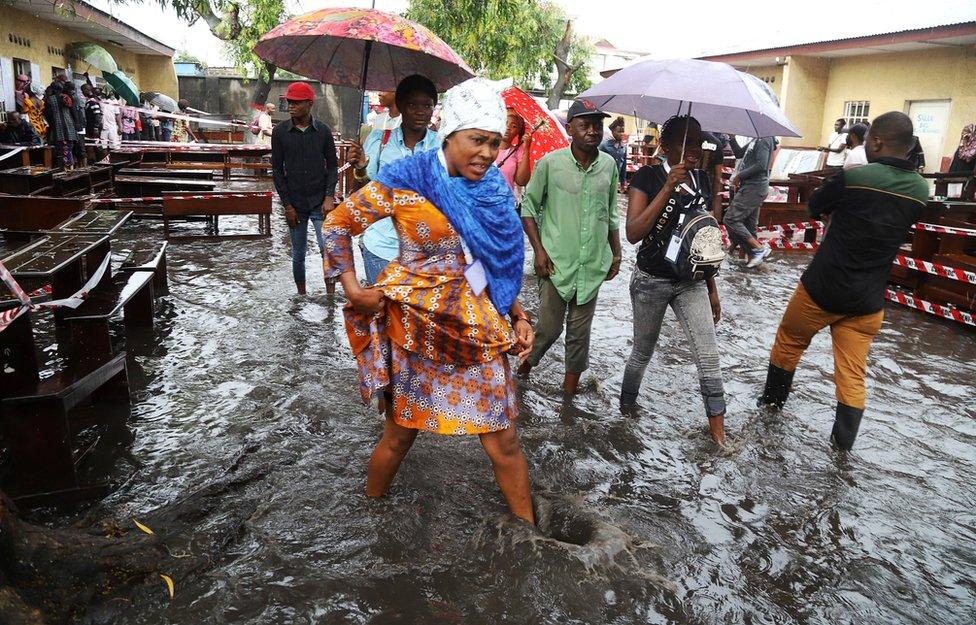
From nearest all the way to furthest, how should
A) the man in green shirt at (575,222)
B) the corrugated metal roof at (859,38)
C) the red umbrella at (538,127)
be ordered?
the man in green shirt at (575,222), the red umbrella at (538,127), the corrugated metal roof at (859,38)

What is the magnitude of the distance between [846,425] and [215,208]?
834 centimetres

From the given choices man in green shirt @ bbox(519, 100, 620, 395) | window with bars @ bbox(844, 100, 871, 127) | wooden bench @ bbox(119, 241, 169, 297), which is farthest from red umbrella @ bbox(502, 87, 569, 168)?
window with bars @ bbox(844, 100, 871, 127)

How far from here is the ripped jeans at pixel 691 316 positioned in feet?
13.7

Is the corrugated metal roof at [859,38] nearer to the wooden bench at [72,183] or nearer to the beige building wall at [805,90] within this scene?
the beige building wall at [805,90]

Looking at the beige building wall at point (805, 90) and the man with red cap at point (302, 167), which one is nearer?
the man with red cap at point (302, 167)

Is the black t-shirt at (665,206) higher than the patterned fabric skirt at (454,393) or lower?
higher

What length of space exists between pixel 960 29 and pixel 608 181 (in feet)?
47.9

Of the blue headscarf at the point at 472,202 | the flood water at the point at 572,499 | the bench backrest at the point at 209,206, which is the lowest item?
the flood water at the point at 572,499

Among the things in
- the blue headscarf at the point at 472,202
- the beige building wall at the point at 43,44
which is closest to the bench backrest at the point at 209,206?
the blue headscarf at the point at 472,202

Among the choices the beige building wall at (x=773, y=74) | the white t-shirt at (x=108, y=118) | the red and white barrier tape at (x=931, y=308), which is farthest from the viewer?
the beige building wall at (x=773, y=74)

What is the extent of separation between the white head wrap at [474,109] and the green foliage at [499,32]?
14.1 meters

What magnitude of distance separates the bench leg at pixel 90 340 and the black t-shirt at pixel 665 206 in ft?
10.3

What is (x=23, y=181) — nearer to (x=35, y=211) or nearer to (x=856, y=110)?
(x=35, y=211)

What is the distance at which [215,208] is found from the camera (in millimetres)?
9875
